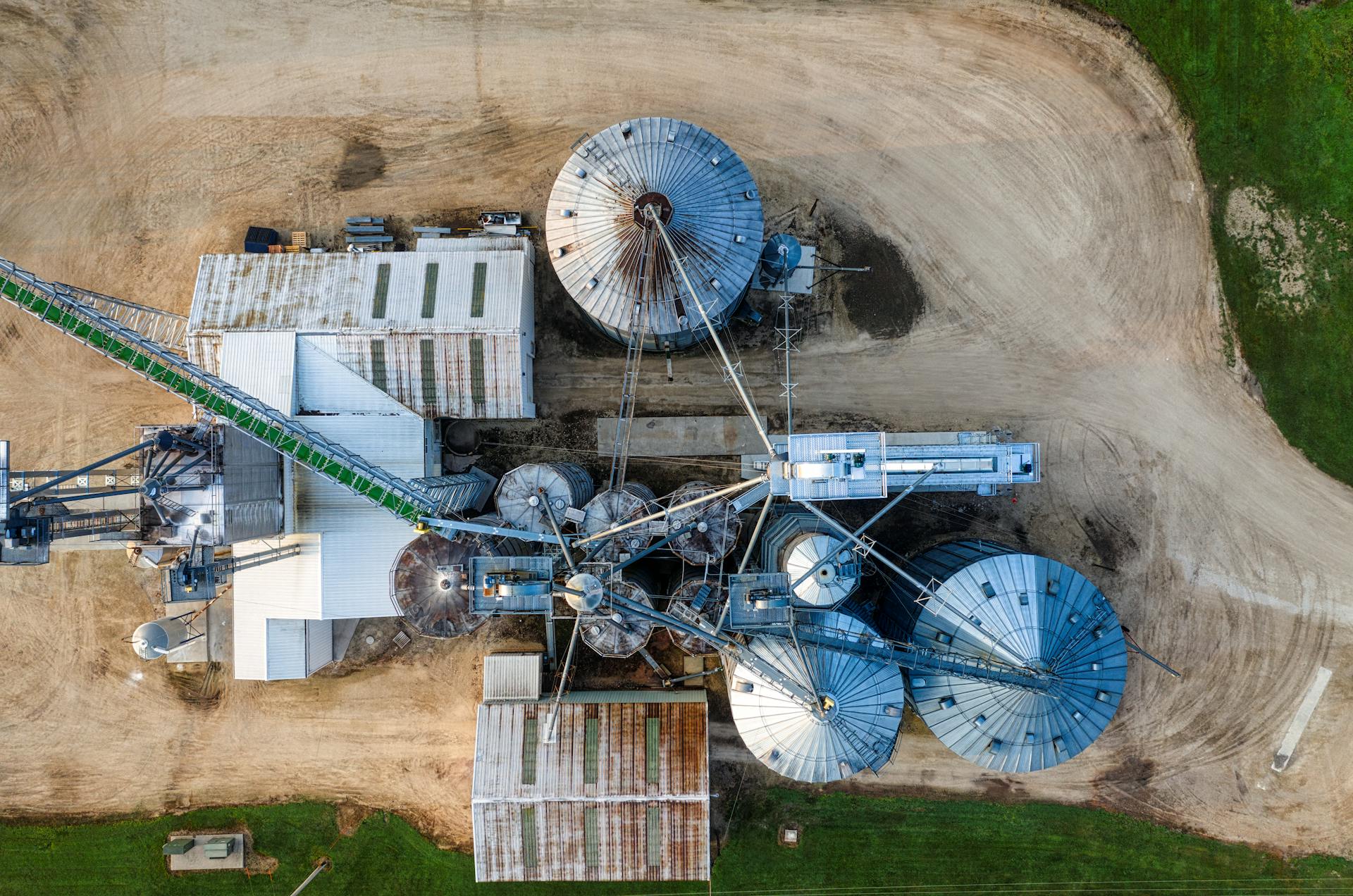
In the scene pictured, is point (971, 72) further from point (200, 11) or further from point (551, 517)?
point (200, 11)

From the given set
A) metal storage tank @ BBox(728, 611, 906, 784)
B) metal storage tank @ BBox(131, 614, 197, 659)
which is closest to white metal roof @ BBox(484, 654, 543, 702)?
metal storage tank @ BBox(728, 611, 906, 784)

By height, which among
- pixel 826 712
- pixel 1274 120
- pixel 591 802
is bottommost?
pixel 591 802

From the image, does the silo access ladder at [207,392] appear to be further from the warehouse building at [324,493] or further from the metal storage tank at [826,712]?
the metal storage tank at [826,712]

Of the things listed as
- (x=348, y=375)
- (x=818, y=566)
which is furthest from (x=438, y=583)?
(x=818, y=566)

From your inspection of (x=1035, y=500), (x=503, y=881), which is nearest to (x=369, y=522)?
(x=503, y=881)

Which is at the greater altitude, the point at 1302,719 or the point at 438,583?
the point at 438,583

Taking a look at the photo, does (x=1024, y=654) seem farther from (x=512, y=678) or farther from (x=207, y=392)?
(x=207, y=392)

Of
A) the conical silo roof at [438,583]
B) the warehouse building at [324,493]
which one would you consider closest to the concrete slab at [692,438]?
the conical silo roof at [438,583]

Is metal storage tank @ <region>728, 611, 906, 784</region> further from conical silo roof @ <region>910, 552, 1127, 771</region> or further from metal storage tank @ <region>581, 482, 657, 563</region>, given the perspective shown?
metal storage tank @ <region>581, 482, 657, 563</region>
